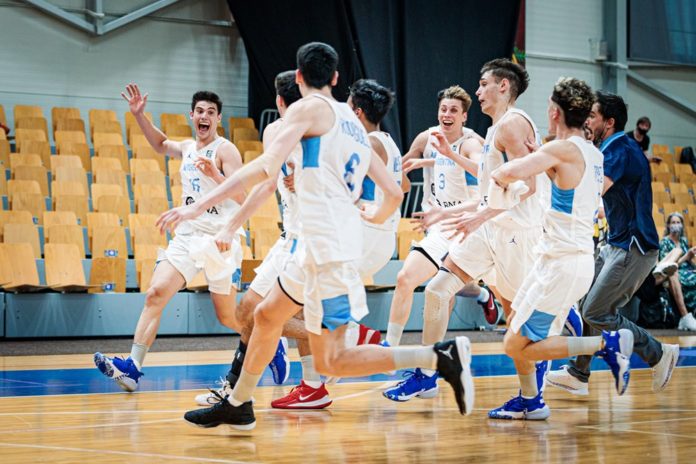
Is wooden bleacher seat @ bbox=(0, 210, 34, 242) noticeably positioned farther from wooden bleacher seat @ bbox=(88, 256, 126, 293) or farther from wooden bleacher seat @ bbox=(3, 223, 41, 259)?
wooden bleacher seat @ bbox=(88, 256, 126, 293)

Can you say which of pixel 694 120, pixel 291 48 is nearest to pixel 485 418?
pixel 291 48

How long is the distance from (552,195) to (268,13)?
9828 mm

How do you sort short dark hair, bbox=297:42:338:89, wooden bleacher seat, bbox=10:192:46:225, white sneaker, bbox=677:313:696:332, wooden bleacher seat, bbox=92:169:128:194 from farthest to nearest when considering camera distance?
1. white sneaker, bbox=677:313:696:332
2. wooden bleacher seat, bbox=92:169:128:194
3. wooden bleacher seat, bbox=10:192:46:225
4. short dark hair, bbox=297:42:338:89

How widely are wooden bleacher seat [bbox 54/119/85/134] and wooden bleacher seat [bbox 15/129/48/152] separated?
0.40m

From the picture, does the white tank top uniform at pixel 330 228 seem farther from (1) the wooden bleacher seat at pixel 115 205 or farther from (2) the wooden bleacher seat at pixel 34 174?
(2) the wooden bleacher seat at pixel 34 174

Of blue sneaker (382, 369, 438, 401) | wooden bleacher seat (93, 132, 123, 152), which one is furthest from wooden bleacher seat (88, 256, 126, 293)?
blue sneaker (382, 369, 438, 401)

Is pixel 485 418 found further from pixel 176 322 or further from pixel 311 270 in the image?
pixel 176 322

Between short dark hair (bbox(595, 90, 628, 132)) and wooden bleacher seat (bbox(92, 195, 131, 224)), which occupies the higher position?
short dark hair (bbox(595, 90, 628, 132))

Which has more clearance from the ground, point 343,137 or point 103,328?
point 343,137

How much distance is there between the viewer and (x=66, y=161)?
38.7 ft

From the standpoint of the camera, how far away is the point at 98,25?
14.3m

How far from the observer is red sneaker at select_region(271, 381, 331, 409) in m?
5.36

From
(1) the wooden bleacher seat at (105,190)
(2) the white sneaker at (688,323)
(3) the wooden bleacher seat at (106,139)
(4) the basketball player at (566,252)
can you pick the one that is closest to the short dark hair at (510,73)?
(4) the basketball player at (566,252)

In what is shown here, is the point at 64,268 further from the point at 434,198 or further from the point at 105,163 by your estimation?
the point at 434,198
